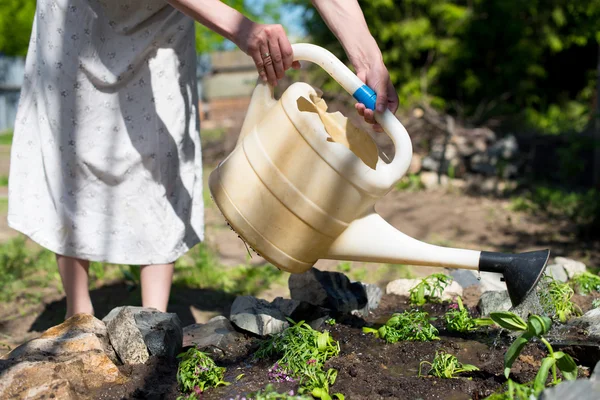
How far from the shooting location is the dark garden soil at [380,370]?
5.04 ft

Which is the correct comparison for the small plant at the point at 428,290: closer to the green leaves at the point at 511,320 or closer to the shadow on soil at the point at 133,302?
the green leaves at the point at 511,320

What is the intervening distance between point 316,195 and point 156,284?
925 mm

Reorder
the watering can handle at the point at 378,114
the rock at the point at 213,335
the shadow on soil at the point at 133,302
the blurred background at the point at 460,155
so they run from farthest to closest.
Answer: the blurred background at the point at 460,155 → the shadow on soil at the point at 133,302 → the rock at the point at 213,335 → the watering can handle at the point at 378,114

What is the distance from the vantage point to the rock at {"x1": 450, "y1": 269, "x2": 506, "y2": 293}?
2459 mm

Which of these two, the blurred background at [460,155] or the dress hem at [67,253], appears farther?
the blurred background at [460,155]

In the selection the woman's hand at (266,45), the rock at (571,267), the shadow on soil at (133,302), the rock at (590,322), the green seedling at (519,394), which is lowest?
the shadow on soil at (133,302)

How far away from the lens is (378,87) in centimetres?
174

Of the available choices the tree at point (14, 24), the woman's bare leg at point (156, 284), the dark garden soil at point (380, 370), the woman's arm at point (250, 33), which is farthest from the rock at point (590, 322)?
the tree at point (14, 24)

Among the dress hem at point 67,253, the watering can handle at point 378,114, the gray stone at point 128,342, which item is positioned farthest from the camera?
the dress hem at point 67,253

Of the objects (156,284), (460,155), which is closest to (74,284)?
(156,284)

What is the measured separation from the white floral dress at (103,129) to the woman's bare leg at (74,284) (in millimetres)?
50

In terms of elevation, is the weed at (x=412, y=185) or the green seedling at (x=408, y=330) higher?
the green seedling at (x=408, y=330)

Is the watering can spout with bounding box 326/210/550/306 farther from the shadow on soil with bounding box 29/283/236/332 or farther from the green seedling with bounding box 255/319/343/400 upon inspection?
the shadow on soil with bounding box 29/283/236/332

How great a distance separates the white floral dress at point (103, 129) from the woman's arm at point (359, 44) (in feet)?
1.85
